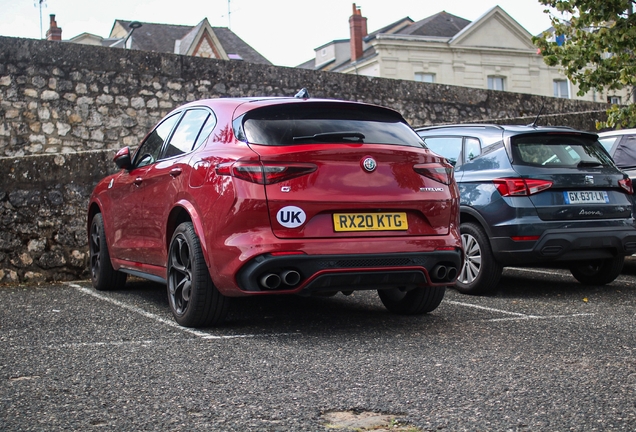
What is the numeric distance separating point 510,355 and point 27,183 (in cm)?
581

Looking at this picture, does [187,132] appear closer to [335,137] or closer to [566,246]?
[335,137]

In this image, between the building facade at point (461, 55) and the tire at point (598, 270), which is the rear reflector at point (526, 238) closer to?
the tire at point (598, 270)

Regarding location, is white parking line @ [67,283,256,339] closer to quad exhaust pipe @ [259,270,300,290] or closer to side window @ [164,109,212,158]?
quad exhaust pipe @ [259,270,300,290]

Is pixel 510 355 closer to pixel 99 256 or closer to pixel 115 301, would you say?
pixel 115 301

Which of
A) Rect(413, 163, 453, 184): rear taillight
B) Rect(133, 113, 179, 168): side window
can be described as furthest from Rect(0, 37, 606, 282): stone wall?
Rect(413, 163, 453, 184): rear taillight

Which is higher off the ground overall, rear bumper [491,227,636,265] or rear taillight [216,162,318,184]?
rear taillight [216,162,318,184]

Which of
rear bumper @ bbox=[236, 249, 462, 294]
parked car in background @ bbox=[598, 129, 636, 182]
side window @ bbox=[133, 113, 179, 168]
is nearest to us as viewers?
rear bumper @ bbox=[236, 249, 462, 294]

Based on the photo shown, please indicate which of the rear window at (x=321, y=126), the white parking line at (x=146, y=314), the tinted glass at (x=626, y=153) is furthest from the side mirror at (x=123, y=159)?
the tinted glass at (x=626, y=153)

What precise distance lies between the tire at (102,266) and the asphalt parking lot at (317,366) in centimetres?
77

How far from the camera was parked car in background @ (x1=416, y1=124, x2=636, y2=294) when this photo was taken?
750 cm

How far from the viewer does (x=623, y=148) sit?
955 cm

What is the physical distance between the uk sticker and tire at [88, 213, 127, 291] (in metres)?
3.15

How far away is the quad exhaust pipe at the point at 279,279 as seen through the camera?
5250mm

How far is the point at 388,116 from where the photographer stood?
6070mm
